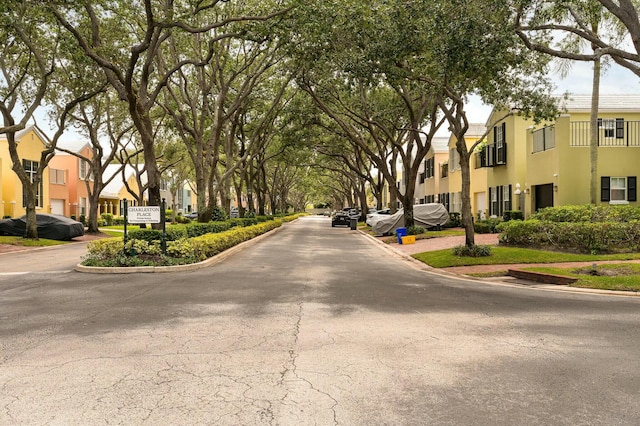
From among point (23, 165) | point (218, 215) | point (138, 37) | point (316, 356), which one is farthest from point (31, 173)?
point (316, 356)

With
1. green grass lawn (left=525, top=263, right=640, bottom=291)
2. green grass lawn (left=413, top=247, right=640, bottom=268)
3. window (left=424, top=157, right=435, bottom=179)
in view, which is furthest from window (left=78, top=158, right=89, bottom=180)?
green grass lawn (left=525, top=263, right=640, bottom=291)

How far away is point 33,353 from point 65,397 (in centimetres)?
183

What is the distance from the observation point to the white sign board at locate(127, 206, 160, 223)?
16125mm

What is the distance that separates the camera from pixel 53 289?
37.3 ft

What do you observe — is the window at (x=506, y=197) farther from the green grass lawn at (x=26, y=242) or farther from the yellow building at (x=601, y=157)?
the green grass lawn at (x=26, y=242)

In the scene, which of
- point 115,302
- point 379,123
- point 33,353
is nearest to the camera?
point 33,353

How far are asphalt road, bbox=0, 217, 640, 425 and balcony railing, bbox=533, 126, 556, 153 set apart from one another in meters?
16.4

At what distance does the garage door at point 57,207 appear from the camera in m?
45.4

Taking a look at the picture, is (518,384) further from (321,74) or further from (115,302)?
(321,74)

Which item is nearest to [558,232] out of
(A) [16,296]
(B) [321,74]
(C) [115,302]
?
(B) [321,74]

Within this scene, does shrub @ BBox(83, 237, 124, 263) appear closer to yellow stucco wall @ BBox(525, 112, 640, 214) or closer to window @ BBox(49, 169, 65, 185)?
yellow stucco wall @ BBox(525, 112, 640, 214)

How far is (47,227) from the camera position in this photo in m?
29.9

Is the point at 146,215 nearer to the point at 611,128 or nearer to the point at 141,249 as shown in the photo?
the point at 141,249

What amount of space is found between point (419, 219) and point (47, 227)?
21.2 meters
